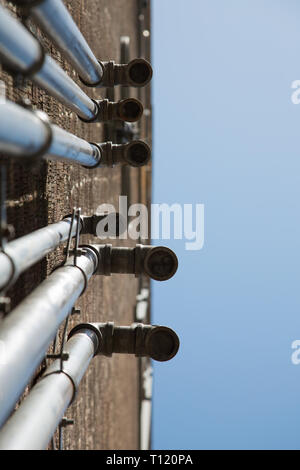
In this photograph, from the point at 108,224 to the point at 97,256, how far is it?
718 mm

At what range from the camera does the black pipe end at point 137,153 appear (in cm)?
622

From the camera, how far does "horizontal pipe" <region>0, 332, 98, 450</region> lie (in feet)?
8.38

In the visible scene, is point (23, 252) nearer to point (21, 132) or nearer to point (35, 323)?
point (35, 323)

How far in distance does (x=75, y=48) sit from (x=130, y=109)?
77.3 inches

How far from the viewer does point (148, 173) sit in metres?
20.0

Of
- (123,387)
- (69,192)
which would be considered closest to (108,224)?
(69,192)

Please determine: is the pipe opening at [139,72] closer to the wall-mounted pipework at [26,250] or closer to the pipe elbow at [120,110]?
the pipe elbow at [120,110]

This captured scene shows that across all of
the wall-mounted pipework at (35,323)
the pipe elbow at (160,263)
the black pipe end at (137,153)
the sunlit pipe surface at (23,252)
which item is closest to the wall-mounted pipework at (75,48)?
the black pipe end at (137,153)

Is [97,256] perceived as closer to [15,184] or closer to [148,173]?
[15,184]

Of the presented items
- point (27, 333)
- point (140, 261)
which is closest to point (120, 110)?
point (140, 261)

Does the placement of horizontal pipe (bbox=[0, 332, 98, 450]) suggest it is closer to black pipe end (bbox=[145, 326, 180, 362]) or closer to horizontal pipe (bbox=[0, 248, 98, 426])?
horizontal pipe (bbox=[0, 248, 98, 426])

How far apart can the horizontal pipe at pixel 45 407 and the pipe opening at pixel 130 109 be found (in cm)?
332

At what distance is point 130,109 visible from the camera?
6.16 m

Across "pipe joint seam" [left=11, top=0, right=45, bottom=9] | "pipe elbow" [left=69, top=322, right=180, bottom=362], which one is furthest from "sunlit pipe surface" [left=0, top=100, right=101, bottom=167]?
"pipe elbow" [left=69, top=322, right=180, bottom=362]
